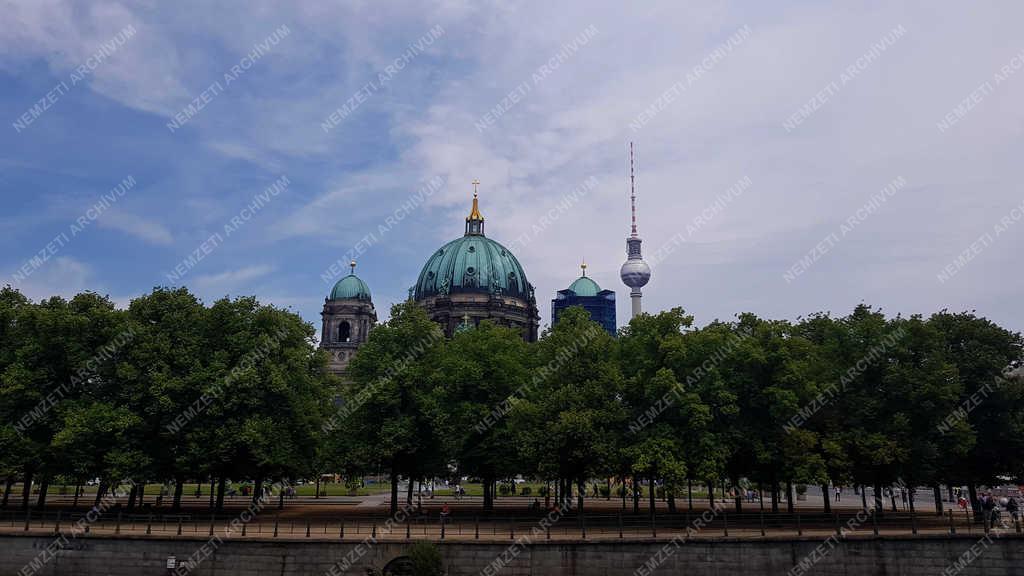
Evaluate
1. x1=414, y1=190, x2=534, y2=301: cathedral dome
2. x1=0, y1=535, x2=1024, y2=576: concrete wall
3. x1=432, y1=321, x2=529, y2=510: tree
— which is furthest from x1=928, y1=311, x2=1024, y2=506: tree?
x1=414, y1=190, x2=534, y2=301: cathedral dome

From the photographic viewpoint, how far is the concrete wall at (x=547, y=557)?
3634 centimetres

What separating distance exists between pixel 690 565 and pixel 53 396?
135ft

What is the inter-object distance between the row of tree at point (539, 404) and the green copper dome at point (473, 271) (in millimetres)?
103475

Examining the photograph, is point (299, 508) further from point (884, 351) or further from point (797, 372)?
point (884, 351)

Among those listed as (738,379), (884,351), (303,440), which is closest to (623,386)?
(738,379)

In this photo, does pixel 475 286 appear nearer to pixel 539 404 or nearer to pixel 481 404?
pixel 481 404

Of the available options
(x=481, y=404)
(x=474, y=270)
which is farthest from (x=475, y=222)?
(x=481, y=404)

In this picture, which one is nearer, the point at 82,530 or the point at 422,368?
the point at 82,530

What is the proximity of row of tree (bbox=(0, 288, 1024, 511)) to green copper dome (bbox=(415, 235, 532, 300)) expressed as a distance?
339ft

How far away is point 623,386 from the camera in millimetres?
45344

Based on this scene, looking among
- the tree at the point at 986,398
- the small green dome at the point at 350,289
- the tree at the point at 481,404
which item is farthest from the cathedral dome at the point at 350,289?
→ the tree at the point at 986,398

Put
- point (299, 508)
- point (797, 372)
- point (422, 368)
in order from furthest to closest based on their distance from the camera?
point (299, 508) → point (422, 368) → point (797, 372)

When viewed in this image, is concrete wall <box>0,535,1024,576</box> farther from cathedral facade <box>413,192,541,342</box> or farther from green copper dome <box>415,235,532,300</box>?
green copper dome <box>415,235,532,300</box>

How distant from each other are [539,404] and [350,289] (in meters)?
120
